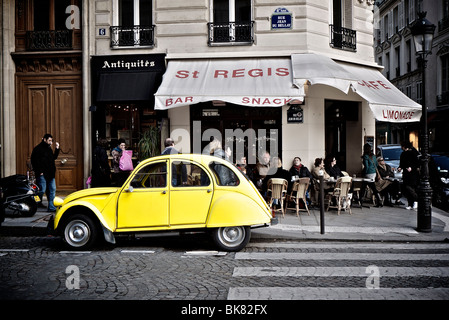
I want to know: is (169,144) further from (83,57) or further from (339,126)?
(339,126)

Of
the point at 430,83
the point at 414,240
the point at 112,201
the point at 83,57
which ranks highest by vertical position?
the point at 430,83

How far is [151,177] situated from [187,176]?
62cm

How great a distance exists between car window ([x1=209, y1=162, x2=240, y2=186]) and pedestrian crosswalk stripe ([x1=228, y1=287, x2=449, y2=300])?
246cm

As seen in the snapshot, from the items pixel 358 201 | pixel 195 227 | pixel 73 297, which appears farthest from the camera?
pixel 358 201

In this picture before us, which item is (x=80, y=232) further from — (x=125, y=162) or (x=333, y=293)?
(x=333, y=293)

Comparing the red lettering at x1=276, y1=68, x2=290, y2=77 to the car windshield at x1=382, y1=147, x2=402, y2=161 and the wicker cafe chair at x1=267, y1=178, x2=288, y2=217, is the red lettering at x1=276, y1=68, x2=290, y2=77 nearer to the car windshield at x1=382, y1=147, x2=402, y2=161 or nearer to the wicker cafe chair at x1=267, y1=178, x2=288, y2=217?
the wicker cafe chair at x1=267, y1=178, x2=288, y2=217

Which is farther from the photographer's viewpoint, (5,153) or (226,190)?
(5,153)

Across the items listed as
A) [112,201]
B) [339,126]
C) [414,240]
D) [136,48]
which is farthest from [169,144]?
[339,126]

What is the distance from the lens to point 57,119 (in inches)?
520

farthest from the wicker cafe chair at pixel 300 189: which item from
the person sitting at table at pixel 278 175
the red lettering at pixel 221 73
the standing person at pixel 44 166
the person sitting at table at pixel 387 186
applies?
the standing person at pixel 44 166

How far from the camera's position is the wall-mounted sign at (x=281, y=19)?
12445 mm

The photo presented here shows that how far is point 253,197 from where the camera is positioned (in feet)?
23.8

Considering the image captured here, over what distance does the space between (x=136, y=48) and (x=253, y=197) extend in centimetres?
765
